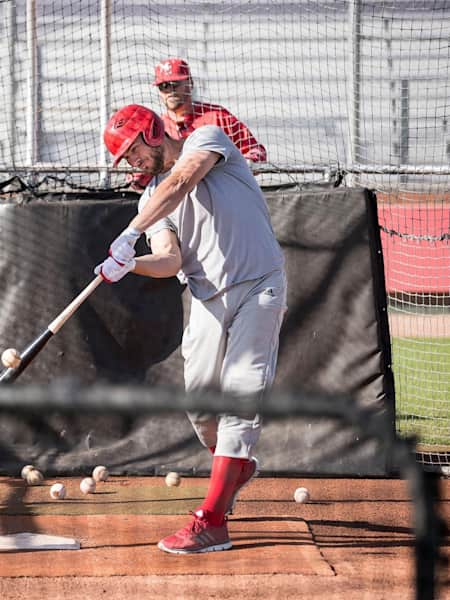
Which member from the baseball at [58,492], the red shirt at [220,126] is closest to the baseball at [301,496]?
the baseball at [58,492]

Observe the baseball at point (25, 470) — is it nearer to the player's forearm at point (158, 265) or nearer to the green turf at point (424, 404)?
the player's forearm at point (158, 265)

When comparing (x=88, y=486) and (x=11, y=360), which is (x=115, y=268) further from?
(x=88, y=486)

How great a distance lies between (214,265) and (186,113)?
2.47 metres

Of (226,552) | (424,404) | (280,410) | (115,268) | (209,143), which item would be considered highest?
(280,410)

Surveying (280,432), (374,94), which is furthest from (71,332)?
(374,94)

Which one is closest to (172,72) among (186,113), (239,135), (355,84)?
(186,113)

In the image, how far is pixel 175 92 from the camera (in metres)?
6.79

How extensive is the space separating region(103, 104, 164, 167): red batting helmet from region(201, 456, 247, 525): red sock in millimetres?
1525

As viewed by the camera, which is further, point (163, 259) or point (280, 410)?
point (163, 259)

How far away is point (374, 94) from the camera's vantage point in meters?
7.53

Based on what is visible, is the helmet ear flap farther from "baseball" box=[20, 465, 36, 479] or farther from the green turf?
the green turf

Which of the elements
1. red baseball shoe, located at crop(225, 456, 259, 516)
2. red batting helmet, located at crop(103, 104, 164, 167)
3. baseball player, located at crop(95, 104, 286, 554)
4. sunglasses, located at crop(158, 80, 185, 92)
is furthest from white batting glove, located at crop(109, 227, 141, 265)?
sunglasses, located at crop(158, 80, 185, 92)

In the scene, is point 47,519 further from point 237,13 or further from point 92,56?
point 237,13

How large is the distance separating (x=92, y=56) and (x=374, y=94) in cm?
227
